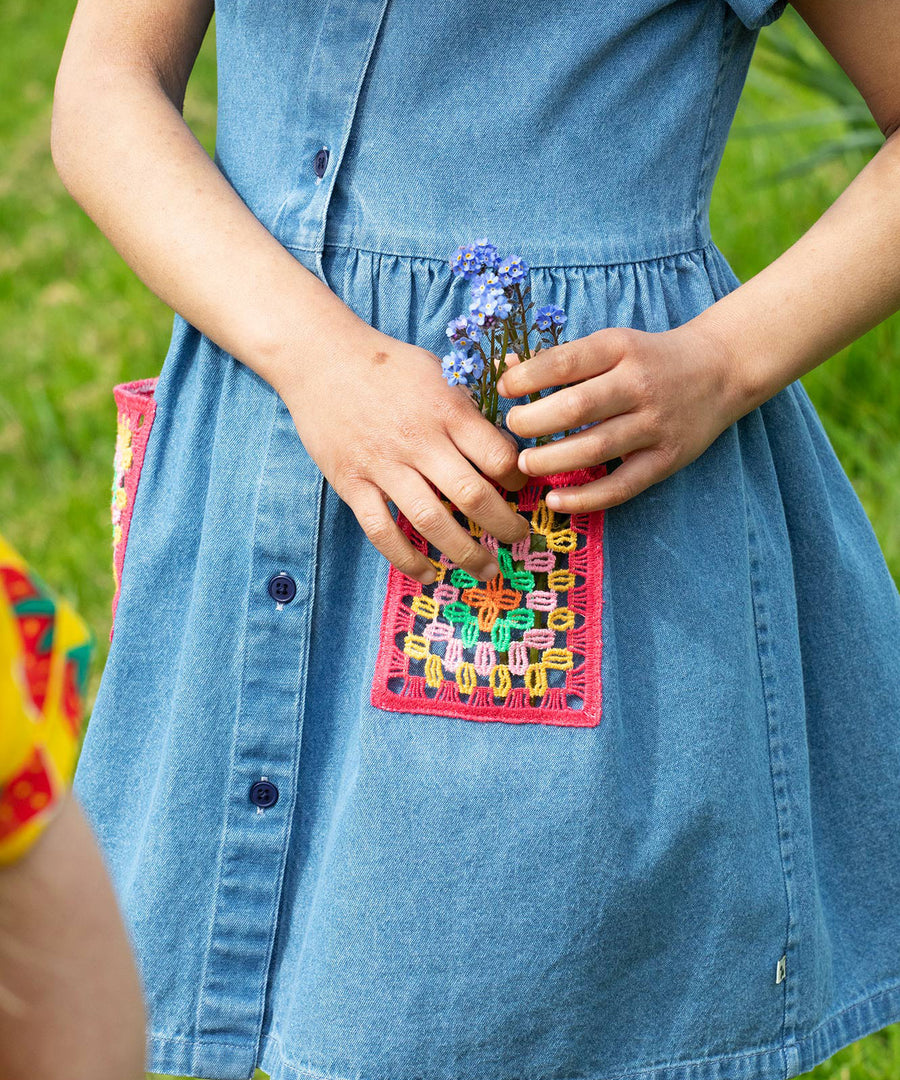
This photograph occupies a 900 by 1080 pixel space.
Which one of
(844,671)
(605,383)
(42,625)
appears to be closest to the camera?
(42,625)

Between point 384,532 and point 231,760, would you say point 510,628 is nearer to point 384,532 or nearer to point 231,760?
point 384,532

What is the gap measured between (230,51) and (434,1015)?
0.90 meters

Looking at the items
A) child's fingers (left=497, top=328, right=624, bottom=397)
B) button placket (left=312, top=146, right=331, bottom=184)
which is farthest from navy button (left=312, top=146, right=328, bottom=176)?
child's fingers (left=497, top=328, right=624, bottom=397)

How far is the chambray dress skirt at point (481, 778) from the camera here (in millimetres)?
955

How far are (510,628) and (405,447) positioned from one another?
0.59ft

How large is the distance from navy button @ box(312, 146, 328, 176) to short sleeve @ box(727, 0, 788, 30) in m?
0.37

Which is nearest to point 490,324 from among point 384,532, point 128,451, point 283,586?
point 384,532

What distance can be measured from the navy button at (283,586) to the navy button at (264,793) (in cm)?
17

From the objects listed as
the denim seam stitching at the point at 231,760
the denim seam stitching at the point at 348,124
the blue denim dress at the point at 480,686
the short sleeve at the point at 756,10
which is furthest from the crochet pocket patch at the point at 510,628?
the short sleeve at the point at 756,10

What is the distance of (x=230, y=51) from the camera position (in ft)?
3.64

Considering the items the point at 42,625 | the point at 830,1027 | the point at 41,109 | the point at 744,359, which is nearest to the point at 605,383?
the point at 744,359

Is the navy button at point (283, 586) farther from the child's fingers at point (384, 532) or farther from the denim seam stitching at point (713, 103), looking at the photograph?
the denim seam stitching at point (713, 103)

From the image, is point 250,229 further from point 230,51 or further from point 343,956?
point 343,956

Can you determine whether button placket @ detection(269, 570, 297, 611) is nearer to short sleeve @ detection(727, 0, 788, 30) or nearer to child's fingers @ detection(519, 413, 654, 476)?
child's fingers @ detection(519, 413, 654, 476)
